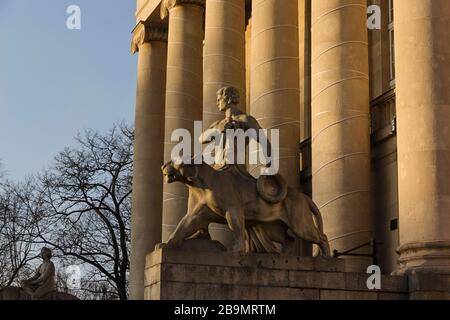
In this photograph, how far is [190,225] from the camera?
22.1m

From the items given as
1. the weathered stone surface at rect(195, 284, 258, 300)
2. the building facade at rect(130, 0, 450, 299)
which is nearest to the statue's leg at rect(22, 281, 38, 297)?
the building facade at rect(130, 0, 450, 299)

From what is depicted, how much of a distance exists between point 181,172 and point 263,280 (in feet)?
9.68

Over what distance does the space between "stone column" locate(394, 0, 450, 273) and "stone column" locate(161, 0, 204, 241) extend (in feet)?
50.5

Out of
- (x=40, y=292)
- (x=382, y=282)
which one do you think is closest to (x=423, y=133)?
(x=382, y=282)

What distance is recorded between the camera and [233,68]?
35.9 meters

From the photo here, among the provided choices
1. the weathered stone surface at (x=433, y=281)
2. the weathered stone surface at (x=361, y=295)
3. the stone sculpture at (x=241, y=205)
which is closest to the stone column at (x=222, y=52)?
the stone sculpture at (x=241, y=205)

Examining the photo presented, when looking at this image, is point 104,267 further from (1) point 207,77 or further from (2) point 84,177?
(1) point 207,77

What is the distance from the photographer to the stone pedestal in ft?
68.0

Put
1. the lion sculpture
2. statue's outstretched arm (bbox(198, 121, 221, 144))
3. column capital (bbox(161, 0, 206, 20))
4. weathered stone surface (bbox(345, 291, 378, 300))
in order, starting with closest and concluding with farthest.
Result: weathered stone surface (bbox(345, 291, 378, 300)) → the lion sculpture → statue's outstretched arm (bbox(198, 121, 221, 144)) → column capital (bbox(161, 0, 206, 20))

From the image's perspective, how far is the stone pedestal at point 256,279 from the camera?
20734 mm

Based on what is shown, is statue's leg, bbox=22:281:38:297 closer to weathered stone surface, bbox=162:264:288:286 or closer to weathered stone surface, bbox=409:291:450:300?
weathered stone surface, bbox=162:264:288:286

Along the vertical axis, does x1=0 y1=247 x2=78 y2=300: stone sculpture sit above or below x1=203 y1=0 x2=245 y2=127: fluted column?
below
